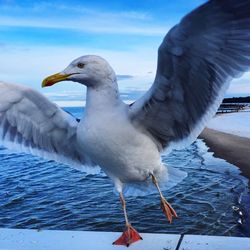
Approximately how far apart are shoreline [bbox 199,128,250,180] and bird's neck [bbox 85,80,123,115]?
703 cm

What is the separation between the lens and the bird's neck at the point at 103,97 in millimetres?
3180

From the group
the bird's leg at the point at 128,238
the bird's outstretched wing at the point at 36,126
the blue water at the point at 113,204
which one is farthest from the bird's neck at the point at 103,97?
the blue water at the point at 113,204

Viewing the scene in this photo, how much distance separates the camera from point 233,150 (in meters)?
13.6

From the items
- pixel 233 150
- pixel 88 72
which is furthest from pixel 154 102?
pixel 233 150

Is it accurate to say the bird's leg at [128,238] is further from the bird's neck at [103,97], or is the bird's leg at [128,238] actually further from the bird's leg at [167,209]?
the bird's neck at [103,97]

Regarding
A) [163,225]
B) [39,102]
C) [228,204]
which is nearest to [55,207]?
[163,225]

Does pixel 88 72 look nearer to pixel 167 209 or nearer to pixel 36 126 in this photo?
pixel 36 126

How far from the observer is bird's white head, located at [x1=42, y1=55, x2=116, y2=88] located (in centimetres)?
314

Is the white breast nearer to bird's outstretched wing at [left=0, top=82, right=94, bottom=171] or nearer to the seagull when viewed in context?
the seagull

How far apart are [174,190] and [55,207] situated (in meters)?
2.20

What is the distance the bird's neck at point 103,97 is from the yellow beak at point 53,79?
0.20 meters

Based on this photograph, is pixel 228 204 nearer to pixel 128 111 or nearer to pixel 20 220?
pixel 20 220

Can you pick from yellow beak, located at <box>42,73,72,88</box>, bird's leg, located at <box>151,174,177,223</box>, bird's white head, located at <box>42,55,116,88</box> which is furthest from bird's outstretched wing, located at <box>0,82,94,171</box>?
bird's leg, located at <box>151,174,177,223</box>

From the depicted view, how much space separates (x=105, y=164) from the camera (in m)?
3.40
